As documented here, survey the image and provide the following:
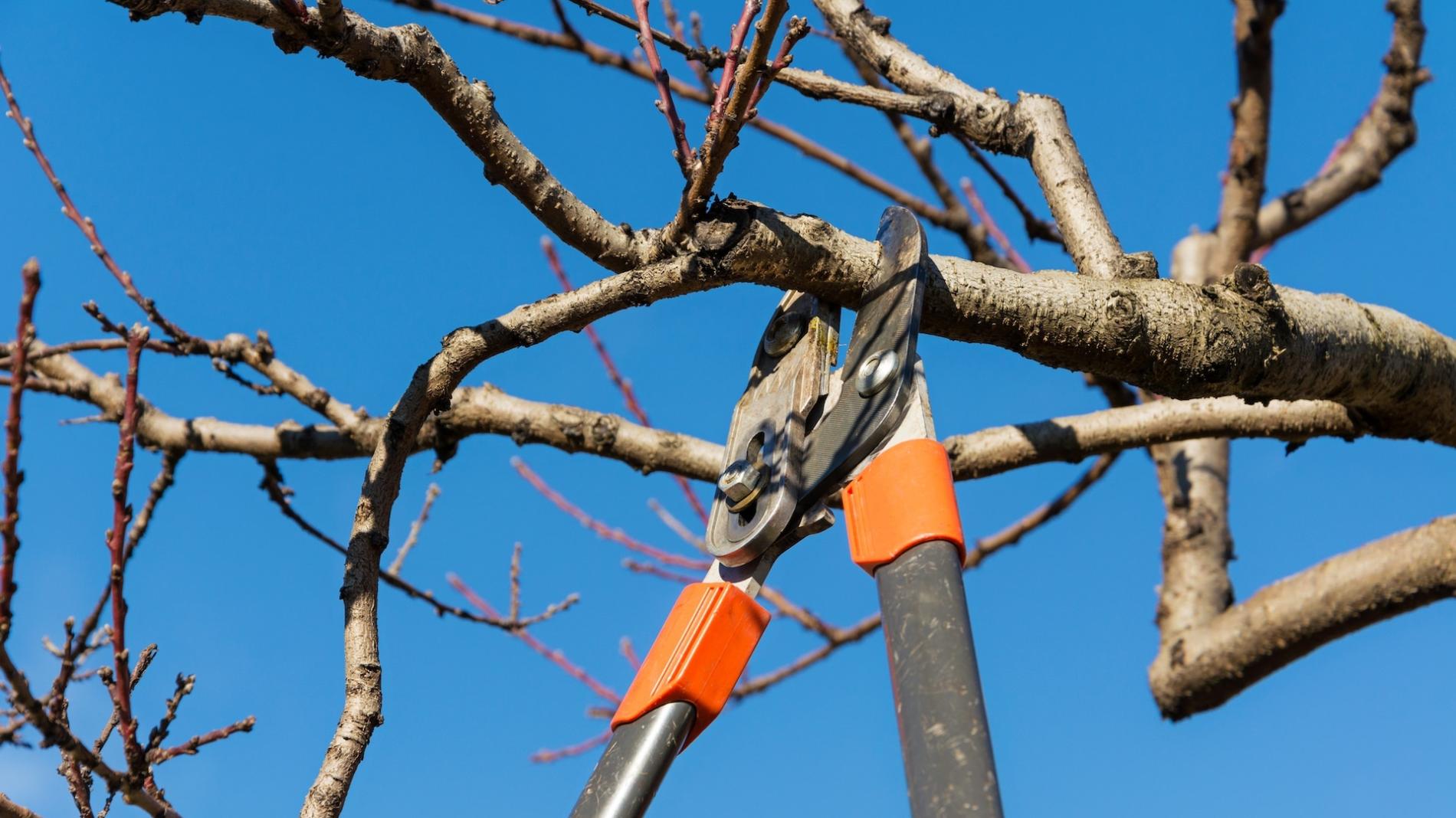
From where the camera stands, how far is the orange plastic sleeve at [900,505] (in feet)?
4.42

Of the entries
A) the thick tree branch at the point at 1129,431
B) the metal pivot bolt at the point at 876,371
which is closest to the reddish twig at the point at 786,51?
the metal pivot bolt at the point at 876,371

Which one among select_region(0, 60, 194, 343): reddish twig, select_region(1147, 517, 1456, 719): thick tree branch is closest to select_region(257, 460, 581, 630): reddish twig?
select_region(0, 60, 194, 343): reddish twig

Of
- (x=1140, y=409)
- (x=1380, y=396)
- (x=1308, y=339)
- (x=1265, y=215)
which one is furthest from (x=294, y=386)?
(x=1265, y=215)

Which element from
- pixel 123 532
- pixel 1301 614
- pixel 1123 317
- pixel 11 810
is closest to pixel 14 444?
pixel 123 532

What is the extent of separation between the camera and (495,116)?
1.52 meters

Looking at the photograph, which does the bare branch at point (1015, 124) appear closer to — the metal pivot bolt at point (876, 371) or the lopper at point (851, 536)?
the lopper at point (851, 536)

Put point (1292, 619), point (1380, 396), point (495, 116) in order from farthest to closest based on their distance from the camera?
1. point (1292, 619)
2. point (1380, 396)
3. point (495, 116)

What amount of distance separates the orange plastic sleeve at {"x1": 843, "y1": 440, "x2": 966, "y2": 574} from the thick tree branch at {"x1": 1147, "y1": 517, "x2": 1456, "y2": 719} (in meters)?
1.58

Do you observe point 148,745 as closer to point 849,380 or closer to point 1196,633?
point 849,380

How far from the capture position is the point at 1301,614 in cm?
271

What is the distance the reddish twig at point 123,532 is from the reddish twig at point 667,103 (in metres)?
0.60

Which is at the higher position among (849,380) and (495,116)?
(495,116)

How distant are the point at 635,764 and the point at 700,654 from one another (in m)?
0.15

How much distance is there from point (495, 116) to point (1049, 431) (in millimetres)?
1460
